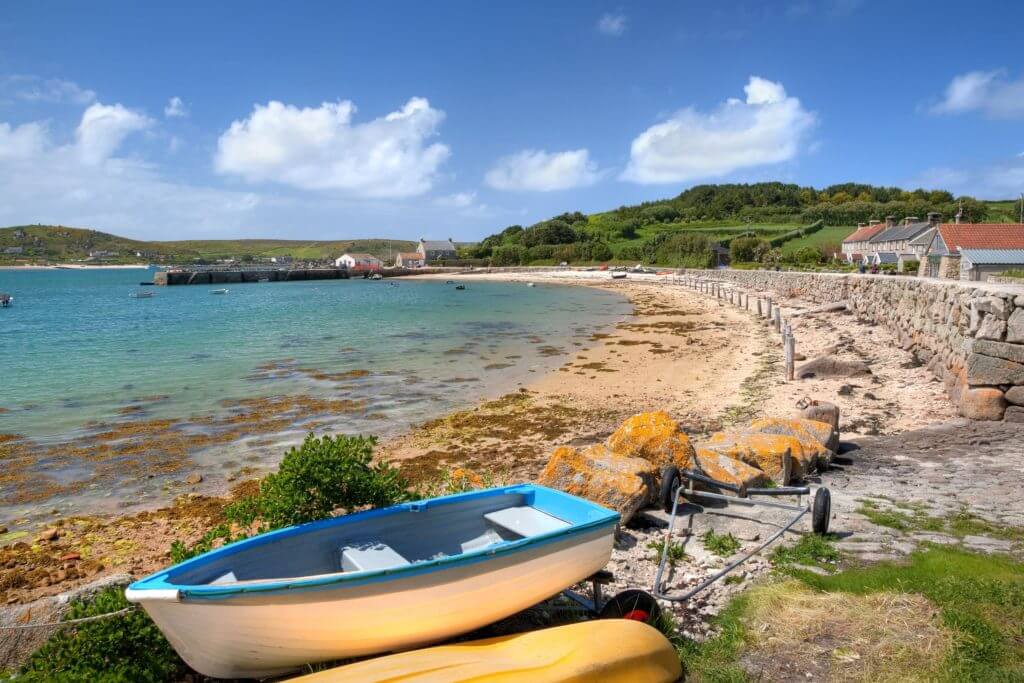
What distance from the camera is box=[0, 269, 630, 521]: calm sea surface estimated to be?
12.3 meters

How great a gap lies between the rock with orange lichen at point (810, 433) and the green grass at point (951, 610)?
10.7 feet

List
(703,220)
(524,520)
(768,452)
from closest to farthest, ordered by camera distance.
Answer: (524,520)
(768,452)
(703,220)

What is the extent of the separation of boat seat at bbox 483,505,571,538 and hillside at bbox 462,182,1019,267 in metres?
72.9

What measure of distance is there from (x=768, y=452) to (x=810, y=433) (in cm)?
171

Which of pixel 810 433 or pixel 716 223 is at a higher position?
pixel 716 223

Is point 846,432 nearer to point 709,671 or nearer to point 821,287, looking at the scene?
point 709,671

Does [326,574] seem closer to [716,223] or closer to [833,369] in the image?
[833,369]

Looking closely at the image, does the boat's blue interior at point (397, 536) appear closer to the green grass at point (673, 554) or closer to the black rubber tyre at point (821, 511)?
the green grass at point (673, 554)

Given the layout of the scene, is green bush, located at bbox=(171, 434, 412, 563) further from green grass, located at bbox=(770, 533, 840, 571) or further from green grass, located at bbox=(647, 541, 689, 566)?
green grass, located at bbox=(770, 533, 840, 571)

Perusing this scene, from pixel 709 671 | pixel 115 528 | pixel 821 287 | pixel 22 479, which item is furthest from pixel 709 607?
pixel 821 287

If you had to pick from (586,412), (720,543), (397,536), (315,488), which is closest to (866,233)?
(586,412)

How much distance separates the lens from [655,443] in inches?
323

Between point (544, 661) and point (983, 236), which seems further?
point (983, 236)

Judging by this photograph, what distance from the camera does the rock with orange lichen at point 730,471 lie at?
308 inches
